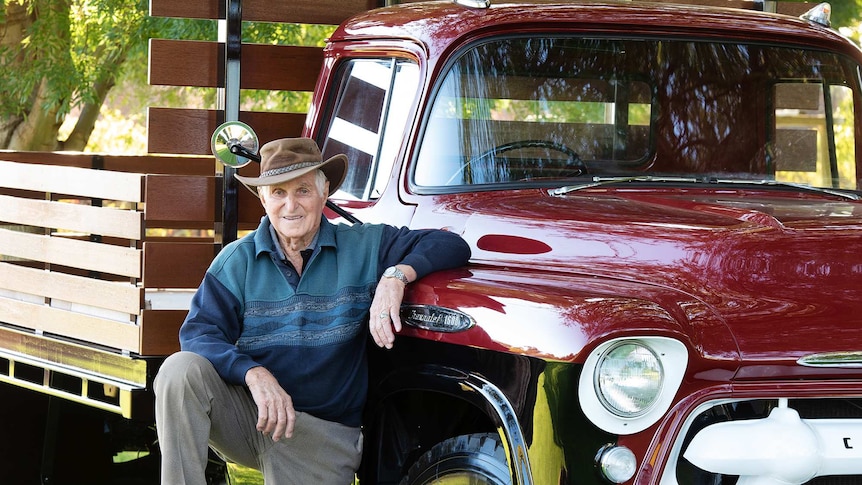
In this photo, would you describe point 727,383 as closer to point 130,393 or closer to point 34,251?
point 130,393

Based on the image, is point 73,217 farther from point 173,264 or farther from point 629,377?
point 629,377

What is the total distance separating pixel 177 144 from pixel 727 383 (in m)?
2.96

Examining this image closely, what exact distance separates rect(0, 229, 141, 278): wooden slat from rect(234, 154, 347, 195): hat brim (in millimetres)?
720

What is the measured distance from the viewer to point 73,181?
5145 mm

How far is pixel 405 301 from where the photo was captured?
3.56 meters

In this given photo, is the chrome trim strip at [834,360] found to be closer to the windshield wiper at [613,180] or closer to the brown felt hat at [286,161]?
the windshield wiper at [613,180]

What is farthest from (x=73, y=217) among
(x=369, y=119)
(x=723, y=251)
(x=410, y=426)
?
(x=723, y=251)

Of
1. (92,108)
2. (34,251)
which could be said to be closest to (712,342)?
(34,251)

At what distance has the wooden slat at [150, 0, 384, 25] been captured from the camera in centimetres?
530

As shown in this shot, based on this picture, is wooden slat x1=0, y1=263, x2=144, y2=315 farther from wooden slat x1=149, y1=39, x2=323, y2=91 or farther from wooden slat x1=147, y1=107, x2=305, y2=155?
A: wooden slat x1=149, y1=39, x2=323, y2=91

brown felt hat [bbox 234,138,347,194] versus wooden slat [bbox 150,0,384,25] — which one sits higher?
wooden slat [bbox 150,0,384,25]

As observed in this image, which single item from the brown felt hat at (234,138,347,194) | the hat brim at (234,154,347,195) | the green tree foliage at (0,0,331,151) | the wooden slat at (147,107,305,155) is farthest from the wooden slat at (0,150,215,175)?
the green tree foliage at (0,0,331,151)

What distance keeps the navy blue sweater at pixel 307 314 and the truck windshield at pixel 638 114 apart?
0.43m

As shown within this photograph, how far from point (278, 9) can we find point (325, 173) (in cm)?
162
